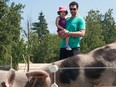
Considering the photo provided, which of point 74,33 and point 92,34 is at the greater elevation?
point 74,33

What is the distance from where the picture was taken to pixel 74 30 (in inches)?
264

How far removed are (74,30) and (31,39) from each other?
50417 mm

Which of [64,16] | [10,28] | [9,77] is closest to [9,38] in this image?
[10,28]

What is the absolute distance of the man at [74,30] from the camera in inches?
257

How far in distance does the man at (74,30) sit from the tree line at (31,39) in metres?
23.5

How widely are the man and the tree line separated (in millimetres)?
23460

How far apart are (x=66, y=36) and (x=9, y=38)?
34.9 m

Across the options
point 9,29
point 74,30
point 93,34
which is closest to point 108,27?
point 93,34

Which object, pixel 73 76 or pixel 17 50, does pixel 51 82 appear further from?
pixel 17 50

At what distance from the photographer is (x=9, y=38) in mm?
41094

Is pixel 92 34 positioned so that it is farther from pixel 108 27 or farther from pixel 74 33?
pixel 74 33

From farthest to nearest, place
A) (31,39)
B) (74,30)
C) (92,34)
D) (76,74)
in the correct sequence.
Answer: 1. (31,39)
2. (92,34)
3. (74,30)
4. (76,74)

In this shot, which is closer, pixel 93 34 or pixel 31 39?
pixel 93 34

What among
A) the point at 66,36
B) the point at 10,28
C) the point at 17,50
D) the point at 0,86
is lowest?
the point at 17,50
